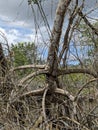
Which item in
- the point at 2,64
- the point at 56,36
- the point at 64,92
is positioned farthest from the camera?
the point at 2,64

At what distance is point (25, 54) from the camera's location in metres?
5.40

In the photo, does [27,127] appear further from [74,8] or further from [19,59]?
[74,8]

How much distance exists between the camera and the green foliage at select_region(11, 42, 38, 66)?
5081mm

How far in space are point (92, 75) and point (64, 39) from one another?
644mm

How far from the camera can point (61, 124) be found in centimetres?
505

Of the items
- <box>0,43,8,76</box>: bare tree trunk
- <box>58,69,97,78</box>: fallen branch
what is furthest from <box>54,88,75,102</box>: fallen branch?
<box>0,43,8,76</box>: bare tree trunk

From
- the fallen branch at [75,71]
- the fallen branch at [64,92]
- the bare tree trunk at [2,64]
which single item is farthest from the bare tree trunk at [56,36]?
the bare tree trunk at [2,64]

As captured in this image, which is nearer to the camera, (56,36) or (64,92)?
(56,36)

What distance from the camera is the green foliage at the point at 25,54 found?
16.7 feet

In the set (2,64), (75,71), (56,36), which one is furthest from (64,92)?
(2,64)

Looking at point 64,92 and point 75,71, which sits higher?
point 75,71

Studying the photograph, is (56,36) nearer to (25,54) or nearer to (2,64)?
(25,54)

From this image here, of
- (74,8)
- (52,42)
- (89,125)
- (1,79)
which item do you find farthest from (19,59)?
(89,125)

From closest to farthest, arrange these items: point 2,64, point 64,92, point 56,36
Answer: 1. point 56,36
2. point 64,92
3. point 2,64
